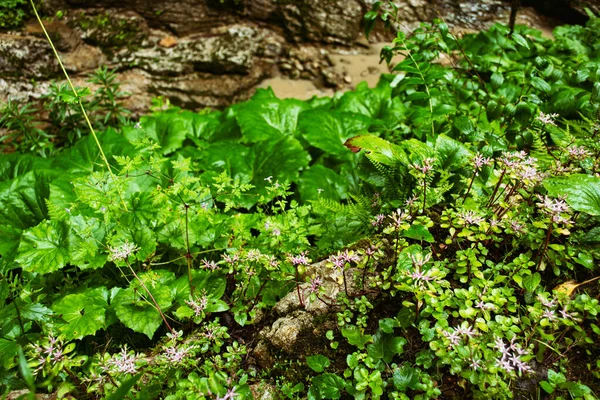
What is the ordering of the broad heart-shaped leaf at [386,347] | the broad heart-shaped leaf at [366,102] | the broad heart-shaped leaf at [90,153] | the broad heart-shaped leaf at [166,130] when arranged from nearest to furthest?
the broad heart-shaped leaf at [386,347] → the broad heart-shaped leaf at [90,153] → the broad heart-shaped leaf at [166,130] → the broad heart-shaped leaf at [366,102]

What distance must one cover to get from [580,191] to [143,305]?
187 centimetres

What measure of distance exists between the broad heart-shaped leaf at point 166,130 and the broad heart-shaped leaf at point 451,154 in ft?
7.12

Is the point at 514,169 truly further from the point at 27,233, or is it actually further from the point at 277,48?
the point at 277,48

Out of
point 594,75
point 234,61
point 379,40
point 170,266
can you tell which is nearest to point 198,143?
point 170,266

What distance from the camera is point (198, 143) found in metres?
3.41

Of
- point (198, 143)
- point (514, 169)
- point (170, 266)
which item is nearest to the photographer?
point (514, 169)

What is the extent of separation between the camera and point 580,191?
1523mm

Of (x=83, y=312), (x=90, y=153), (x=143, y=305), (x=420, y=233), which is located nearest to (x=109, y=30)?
(x=90, y=153)

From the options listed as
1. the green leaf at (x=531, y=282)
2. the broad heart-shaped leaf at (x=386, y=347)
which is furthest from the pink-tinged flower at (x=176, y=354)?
the green leaf at (x=531, y=282)

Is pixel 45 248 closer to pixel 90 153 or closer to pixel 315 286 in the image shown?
pixel 90 153

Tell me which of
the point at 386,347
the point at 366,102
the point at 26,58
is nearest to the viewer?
the point at 386,347

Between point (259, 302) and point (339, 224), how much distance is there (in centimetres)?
61

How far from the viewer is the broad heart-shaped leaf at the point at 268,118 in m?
3.33

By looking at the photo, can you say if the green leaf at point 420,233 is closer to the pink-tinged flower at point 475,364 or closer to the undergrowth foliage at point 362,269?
the undergrowth foliage at point 362,269
